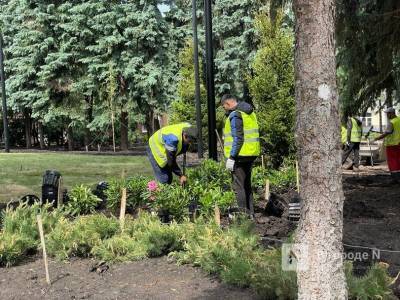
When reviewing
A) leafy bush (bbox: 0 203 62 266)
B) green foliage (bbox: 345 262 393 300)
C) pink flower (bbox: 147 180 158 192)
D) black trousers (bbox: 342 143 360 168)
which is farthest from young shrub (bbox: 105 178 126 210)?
black trousers (bbox: 342 143 360 168)

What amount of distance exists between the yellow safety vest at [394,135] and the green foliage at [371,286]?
8111 millimetres

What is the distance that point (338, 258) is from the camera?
292 centimetres

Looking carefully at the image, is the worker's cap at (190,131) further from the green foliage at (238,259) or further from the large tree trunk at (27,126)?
the large tree trunk at (27,126)

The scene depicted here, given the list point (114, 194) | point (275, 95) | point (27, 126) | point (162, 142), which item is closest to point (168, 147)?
point (162, 142)

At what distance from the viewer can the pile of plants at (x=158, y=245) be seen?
13.7 feet

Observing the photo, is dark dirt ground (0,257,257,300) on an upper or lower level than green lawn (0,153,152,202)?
lower

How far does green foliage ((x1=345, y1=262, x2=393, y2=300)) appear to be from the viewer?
3.64m

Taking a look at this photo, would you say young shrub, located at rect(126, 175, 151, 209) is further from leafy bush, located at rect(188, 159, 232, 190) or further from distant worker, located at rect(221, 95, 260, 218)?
distant worker, located at rect(221, 95, 260, 218)

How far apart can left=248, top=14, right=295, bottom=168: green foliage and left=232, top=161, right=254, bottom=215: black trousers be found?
501 centimetres

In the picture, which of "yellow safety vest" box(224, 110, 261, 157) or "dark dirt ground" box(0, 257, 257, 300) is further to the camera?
"yellow safety vest" box(224, 110, 261, 157)

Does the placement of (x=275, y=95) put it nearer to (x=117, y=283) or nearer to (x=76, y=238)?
(x=76, y=238)

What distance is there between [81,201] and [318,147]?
5187 mm

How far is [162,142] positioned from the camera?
7426 millimetres

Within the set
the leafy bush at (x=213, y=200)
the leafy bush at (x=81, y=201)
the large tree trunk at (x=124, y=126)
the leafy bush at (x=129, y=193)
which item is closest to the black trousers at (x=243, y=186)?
the leafy bush at (x=213, y=200)
